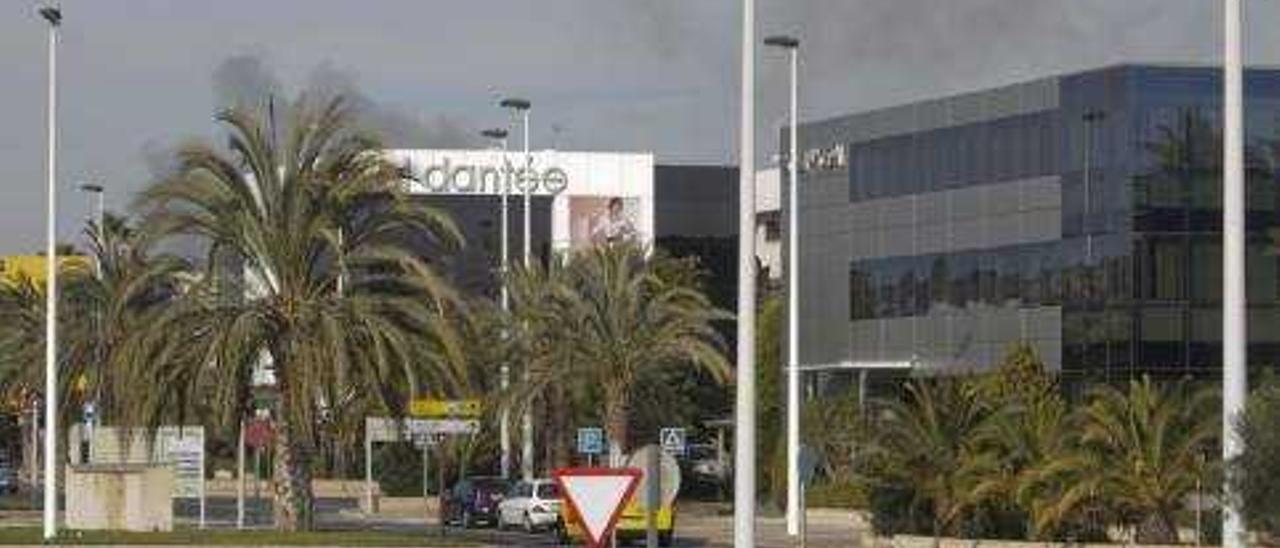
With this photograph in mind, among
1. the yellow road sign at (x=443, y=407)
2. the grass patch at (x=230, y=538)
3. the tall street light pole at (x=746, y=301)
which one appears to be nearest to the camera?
the tall street light pole at (x=746, y=301)

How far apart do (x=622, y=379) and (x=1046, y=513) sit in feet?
84.3

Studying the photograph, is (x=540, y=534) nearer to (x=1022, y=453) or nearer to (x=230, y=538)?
(x=1022, y=453)

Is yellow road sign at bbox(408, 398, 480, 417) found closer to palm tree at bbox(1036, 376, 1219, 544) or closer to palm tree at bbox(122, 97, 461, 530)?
palm tree at bbox(122, 97, 461, 530)

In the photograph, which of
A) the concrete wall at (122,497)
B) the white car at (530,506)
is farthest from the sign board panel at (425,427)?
the concrete wall at (122,497)

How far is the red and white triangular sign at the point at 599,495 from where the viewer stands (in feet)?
63.0

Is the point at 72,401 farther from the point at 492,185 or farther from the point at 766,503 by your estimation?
the point at 492,185

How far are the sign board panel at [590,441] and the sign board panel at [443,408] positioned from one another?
9.48ft

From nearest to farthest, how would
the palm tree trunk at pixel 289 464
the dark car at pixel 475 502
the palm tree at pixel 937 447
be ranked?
the palm tree trunk at pixel 289 464 → the palm tree at pixel 937 447 → the dark car at pixel 475 502

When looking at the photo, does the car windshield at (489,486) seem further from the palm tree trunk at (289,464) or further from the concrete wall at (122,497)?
the palm tree trunk at (289,464)

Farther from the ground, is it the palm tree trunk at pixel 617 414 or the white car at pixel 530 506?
the palm tree trunk at pixel 617 414

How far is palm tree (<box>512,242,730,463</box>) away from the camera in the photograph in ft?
227

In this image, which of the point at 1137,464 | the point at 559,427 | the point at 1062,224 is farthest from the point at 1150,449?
the point at 1062,224

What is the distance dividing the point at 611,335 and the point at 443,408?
32.8 feet

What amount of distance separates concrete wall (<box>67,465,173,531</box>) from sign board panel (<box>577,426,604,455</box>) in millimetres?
16759
